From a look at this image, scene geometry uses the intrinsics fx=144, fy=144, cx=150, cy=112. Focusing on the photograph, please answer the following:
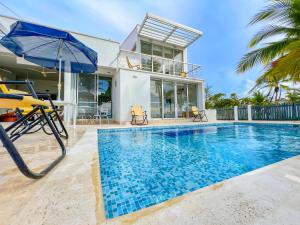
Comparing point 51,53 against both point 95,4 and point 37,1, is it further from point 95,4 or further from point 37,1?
point 37,1

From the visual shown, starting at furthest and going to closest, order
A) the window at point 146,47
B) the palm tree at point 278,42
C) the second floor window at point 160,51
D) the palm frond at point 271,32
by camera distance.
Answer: the second floor window at point 160,51, the window at point 146,47, the palm frond at point 271,32, the palm tree at point 278,42

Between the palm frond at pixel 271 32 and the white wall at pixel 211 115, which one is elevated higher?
the palm frond at pixel 271 32

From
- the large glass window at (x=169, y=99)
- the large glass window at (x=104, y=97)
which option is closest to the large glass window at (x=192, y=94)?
the large glass window at (x=169, y=99)

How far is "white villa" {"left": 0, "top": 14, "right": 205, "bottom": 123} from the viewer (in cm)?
788

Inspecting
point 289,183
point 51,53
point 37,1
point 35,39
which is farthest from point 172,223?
point 37,1

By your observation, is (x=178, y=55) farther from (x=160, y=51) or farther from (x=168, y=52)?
(x=160, y=51)

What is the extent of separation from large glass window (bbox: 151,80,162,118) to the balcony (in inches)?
33.6

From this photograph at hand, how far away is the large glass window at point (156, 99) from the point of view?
891 centimetres

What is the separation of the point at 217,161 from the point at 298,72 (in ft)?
10.4

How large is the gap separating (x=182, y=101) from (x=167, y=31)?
196 inches

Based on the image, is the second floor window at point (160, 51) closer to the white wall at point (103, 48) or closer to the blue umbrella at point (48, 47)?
the white wall at point (103, 48)

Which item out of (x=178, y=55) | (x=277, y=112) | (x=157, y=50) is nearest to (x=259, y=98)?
(x=277, y=112)

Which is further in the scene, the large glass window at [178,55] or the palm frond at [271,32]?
the large glass window at [178,55]

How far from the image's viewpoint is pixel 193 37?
424 inches
